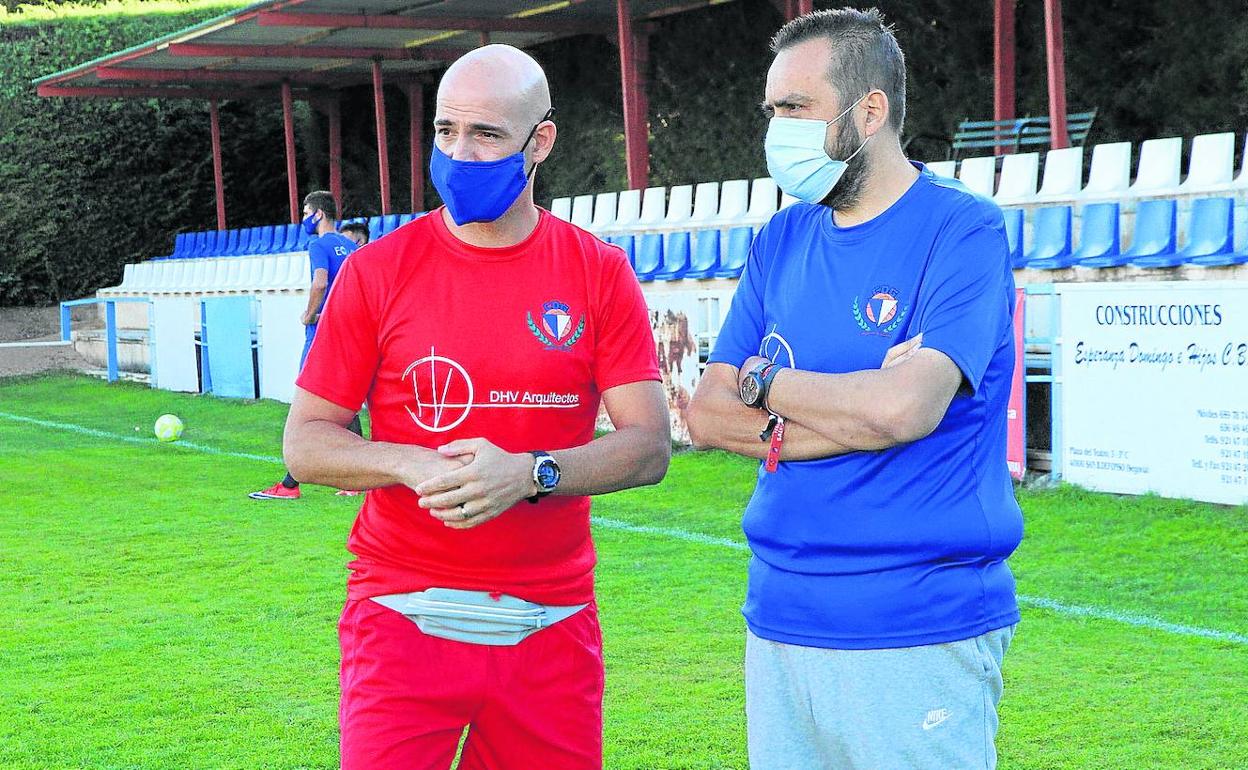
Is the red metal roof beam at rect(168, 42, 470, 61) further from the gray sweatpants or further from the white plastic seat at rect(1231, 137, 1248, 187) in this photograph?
the gray sweatpants

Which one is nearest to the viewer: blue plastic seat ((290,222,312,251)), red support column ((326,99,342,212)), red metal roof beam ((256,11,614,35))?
red metal roof beam ((256,11,614,35))

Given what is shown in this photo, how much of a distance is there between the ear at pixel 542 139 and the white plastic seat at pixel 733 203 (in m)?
12.0

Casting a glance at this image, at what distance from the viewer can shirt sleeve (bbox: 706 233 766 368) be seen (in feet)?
8.91

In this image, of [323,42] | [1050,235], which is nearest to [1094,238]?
[1050,235]

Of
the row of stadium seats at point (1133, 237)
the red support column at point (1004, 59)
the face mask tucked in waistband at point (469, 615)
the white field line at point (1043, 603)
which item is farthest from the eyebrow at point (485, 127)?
the red support column at point (1004, 59)

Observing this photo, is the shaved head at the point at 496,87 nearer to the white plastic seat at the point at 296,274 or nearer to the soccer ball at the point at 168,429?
the soccer ball at the point at 168,429

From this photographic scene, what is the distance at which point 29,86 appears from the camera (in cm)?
3297

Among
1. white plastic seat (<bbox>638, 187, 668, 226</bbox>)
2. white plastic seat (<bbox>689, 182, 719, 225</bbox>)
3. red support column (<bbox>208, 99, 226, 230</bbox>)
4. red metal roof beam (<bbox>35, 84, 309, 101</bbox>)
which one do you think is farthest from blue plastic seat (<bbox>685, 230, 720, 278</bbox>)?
red metal roof beam (<bbox>35, 84, 309, 101</bbox>)

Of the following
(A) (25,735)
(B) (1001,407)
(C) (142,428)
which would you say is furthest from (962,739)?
(C) (142,428)

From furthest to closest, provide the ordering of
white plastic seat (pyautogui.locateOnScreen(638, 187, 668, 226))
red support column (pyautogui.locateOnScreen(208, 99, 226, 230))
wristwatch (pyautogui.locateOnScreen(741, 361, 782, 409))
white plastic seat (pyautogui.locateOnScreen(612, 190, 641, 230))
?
red support column (pyautogui.locateOnScreen(208, 99, 226, 230)) < white plastic seat (pyautogui.locateOnScreen(612, 190, 641, 230)) < white plastic seat (pyautogui.locateOnScreen(638, 187, 668, 226)) < wristwatch (pyautogui.locateOnScreen(741, 361, 782, 409))

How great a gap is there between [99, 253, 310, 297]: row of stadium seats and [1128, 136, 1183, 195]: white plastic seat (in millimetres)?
12051

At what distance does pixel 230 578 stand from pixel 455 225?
5.55 meters

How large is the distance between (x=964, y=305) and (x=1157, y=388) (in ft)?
22.3

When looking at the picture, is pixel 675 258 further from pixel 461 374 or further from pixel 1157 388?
pixel 461 374
